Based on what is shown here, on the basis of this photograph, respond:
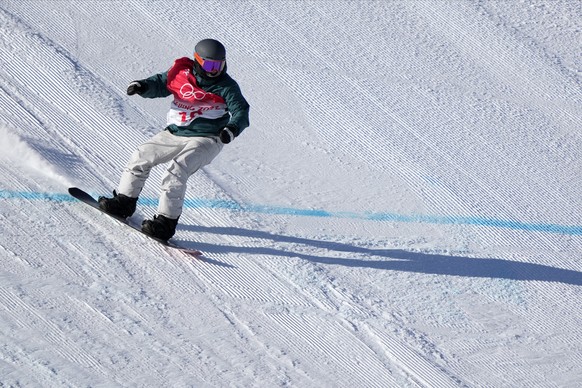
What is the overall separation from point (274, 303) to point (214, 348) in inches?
21.8

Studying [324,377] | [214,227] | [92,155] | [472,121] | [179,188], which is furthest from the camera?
[472,121]

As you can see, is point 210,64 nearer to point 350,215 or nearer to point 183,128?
point 183,128

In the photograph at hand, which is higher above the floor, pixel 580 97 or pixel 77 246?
pixel 580 97

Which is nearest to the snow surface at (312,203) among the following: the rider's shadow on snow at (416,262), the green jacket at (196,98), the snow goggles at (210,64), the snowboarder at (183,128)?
the rider's shadow on snow at (416,262)

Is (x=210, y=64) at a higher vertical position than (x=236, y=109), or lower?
higher

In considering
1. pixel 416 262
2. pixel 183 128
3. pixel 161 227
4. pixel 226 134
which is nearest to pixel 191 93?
pixel 183 128

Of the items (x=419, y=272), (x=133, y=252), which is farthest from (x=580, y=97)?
(x=133, y=252)

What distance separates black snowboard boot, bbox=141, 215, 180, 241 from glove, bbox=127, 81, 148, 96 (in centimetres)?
72

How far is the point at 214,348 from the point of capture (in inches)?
183

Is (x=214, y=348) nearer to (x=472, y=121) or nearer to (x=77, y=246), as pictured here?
(x=77, y=246)

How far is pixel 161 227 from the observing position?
5.16 m

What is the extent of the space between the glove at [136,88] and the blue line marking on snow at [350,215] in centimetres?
87

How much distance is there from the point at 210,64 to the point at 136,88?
44 centimetres

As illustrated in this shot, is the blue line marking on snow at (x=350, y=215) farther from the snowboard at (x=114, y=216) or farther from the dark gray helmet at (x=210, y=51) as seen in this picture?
the dark gray helmet at (x=210, y=51)
